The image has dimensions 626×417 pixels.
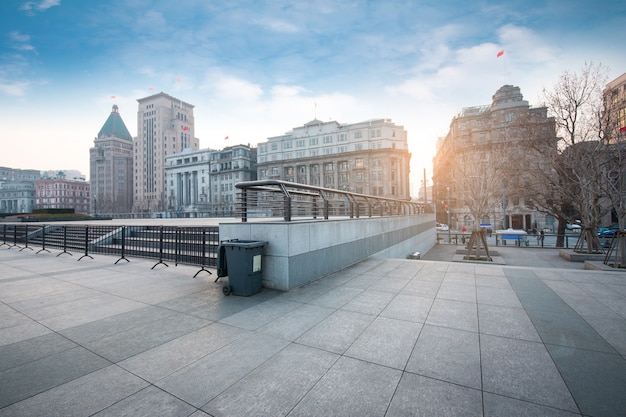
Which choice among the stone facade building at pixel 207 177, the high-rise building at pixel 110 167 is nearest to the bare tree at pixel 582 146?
the stone facade building at pixel 207 177

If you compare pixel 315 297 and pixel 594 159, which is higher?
pixel 594 159

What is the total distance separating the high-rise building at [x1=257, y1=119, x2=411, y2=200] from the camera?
6956 cm

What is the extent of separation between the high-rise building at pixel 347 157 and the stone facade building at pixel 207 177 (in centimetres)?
1430

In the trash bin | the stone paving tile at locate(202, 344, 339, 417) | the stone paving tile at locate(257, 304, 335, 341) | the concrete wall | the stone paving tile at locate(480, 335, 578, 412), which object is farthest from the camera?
the concrete wall

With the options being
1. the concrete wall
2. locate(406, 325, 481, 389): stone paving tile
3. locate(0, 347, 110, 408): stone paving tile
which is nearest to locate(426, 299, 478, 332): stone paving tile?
locate(406, 325, 481, 389): stone paving tile

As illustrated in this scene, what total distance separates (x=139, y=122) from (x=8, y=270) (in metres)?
150

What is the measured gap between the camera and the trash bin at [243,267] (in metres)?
6.11

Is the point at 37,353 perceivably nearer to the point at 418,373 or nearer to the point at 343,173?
the point at 418,373

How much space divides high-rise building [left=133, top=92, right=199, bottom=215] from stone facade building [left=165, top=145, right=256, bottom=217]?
20.0 metres

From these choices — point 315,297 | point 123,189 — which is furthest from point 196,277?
point 123,189

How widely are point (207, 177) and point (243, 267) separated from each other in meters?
103

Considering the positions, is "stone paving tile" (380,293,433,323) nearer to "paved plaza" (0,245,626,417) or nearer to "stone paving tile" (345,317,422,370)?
"paved plaza" (0,245,626,417)

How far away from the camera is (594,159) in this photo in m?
15.4

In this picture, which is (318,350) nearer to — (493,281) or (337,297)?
(337,297)
